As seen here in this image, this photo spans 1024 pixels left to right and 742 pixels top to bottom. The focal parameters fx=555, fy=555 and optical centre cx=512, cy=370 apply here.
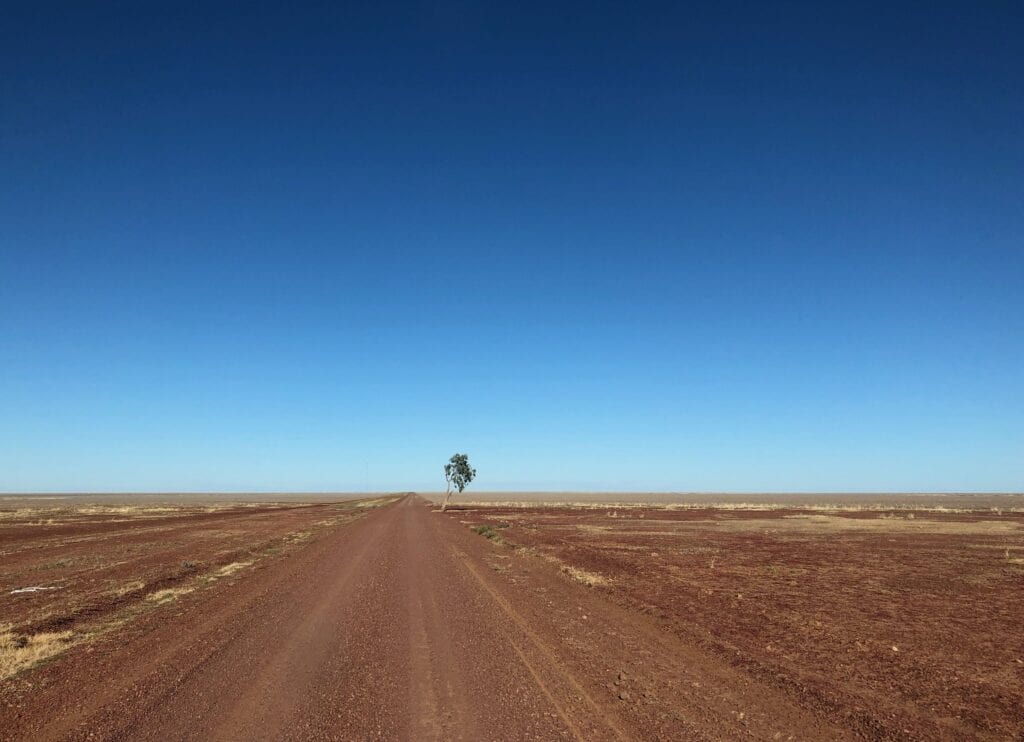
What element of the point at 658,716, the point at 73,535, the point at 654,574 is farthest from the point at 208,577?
the point at 73,535

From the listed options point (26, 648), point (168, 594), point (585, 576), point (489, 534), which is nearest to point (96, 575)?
point (168, 594)

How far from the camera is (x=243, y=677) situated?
848 centimetres

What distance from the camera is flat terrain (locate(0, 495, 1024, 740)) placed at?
711 centimetres

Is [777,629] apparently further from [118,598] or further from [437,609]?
[118,598]

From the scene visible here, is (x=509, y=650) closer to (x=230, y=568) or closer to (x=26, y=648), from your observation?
(x=26, y=648)

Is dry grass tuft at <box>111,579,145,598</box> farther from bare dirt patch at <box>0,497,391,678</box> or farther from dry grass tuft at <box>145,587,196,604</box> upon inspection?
dry grass tuft at <box>145,587,196,604</box>

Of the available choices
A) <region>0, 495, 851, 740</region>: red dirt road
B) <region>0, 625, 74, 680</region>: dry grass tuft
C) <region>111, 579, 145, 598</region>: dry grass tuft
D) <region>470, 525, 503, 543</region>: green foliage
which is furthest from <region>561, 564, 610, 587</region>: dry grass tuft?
<region>111, 579, 145, 598</region>: dry grass tuft

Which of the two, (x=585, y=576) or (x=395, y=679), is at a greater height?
(x=395, y=679)

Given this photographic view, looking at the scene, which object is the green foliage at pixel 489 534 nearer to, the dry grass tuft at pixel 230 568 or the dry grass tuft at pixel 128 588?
the dry grass tuft at pixel 230 568

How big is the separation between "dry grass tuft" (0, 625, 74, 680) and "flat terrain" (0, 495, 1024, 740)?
0.22ft

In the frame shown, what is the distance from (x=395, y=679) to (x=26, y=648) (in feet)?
25.5

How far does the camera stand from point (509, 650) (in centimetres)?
1011

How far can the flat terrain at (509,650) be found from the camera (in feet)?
23.3

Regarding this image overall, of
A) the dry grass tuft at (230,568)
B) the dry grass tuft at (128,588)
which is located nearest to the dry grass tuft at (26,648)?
the dry grass tuft at (128,588)
